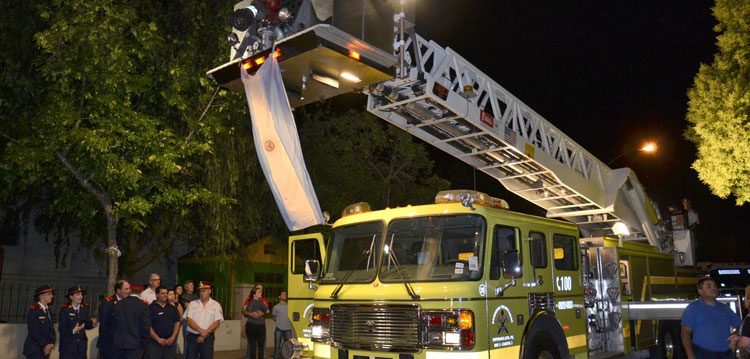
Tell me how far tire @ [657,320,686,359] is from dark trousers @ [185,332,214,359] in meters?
7.34

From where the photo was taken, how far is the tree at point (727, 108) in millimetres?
15547

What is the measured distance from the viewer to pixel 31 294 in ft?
64.3

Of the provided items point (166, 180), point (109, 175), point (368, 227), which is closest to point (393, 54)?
point (368, 227)

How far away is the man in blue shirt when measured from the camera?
6.14 metres

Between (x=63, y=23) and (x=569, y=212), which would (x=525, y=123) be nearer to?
(x=569, y=212)

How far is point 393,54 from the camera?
A: 22.5ft

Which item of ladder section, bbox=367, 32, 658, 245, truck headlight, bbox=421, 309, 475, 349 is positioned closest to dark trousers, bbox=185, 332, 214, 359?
ladder section, bbox=367, 32, 658, 245

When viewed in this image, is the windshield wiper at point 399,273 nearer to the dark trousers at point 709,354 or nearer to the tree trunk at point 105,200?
the dark trousers at point 709,354

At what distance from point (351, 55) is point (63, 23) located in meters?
6.51

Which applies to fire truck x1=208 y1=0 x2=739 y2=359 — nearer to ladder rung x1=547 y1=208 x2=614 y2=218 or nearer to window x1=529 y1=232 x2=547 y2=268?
window x1=529 y1=232 x2=547 y2=268

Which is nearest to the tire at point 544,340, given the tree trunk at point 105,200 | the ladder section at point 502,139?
the ladder section at point 502,139

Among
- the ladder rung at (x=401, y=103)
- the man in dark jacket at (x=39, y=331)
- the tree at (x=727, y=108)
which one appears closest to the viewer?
the ladder rung at (x=401, y=103)

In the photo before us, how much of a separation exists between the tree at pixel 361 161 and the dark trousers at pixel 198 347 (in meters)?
10.2

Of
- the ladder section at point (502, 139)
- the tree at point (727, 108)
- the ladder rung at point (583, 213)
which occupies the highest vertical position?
the tree at point (727, 108)
